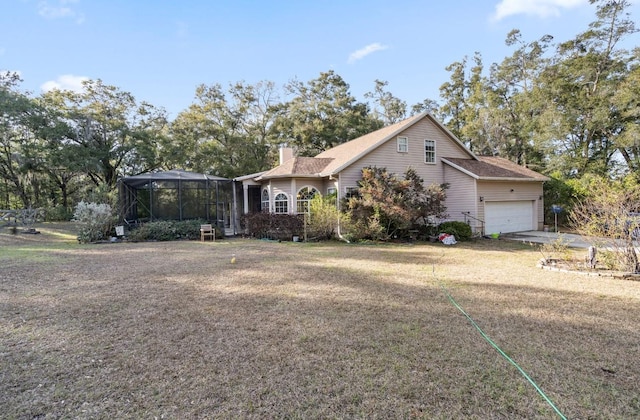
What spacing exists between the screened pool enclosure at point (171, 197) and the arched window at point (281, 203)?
11.3 feet

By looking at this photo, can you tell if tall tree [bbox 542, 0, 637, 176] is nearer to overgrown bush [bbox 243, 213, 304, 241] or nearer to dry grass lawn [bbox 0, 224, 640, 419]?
dry grass lawn [bbox 0, 224, 640, 419]

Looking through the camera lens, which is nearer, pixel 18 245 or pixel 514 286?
pixel 514 286

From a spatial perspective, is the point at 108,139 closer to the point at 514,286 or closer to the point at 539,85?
the point at 514,286

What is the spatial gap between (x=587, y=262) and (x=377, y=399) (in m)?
7.38

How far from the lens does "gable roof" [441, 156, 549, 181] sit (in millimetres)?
13930

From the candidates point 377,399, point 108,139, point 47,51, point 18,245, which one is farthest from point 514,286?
point 108,139

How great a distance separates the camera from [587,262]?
725 centimetres

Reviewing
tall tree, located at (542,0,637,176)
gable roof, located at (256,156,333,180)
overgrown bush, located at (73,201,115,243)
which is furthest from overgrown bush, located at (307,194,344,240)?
tall tree, located at (542,0,637,176)

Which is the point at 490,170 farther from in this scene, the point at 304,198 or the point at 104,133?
the point at 104,133

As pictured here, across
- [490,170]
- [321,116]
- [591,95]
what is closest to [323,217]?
[490,170]

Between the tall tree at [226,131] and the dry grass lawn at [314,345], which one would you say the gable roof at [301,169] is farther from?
the tall tree at [226,131]

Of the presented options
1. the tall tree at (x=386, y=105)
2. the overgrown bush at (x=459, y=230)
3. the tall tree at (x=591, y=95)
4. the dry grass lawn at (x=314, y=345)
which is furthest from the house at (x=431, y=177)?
the tall tree at (x=386, y=105)

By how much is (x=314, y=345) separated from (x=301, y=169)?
11354 mm

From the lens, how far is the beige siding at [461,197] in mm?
13991
